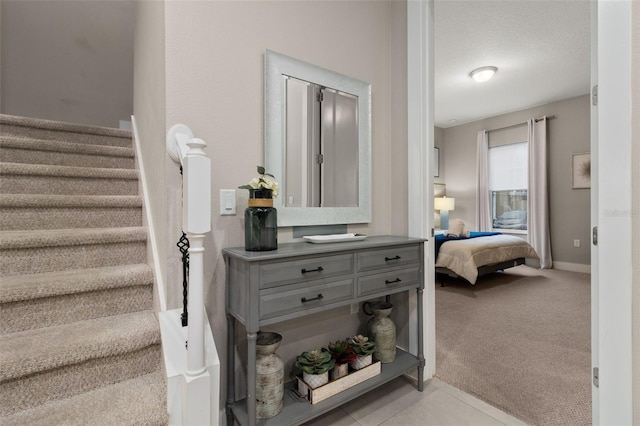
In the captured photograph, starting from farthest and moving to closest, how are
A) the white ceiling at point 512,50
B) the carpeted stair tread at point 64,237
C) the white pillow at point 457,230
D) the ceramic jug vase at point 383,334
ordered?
the white pillow at point 457,230 → the white ceiling at point 512,50 → the ceramic jug vase at point 383,334 → the carpeted stair tread at point 64,237

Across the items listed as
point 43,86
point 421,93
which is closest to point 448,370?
point 421,93

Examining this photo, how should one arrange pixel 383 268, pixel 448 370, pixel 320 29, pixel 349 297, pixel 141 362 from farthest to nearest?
pixel 448 370 < pixel 320 29 < pixel 383 268 < pixel 349 297 < pixel 141 362

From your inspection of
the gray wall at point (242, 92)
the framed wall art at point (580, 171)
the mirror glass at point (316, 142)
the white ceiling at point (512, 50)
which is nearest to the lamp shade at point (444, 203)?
the white ceiling at point (512, 50)

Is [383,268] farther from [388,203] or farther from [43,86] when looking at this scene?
[43,86]

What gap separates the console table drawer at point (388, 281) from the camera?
1622mm

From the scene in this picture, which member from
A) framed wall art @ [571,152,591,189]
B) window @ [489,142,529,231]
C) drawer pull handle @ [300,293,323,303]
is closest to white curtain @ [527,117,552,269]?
window @ [489,142,529,231]

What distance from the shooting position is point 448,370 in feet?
6.89

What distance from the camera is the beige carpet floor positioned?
1.76 meters

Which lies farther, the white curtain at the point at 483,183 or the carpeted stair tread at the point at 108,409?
the white curtain at the point at 483,183

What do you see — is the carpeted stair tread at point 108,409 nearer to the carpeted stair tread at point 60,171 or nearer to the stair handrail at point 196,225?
the stair handrail at point 196,225

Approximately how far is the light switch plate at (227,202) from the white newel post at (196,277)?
1.78 feet

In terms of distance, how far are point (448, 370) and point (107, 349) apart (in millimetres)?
2001

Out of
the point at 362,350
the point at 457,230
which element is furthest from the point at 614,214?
the point at 457,230

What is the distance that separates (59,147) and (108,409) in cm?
206
